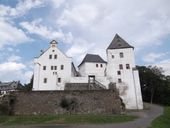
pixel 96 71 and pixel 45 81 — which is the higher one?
pixel 96 71

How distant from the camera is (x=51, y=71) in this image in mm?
47781

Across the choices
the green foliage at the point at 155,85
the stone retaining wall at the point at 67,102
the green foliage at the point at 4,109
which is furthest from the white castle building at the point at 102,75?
the green foliage at the point at 155,85

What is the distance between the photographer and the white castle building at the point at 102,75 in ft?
153

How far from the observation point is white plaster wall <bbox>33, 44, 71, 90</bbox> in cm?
4653

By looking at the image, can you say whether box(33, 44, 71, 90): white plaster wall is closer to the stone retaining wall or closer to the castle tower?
the castle tower

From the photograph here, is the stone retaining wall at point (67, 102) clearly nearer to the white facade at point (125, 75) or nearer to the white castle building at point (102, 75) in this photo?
the white castle building at point (102, 75)

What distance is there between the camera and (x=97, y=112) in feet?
109

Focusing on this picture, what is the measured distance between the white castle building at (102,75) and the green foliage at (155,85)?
1883 centimetres

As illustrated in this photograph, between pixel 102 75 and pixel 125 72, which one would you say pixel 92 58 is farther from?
pixel 125 72

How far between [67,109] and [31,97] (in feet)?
21.7

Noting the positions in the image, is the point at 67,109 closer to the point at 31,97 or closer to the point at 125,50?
the point at 31,97

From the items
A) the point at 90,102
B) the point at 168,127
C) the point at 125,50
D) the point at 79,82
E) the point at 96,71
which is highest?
the point at 125,50

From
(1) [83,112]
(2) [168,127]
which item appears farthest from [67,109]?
(2) [168,127]

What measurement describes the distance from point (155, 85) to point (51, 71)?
34814mm
